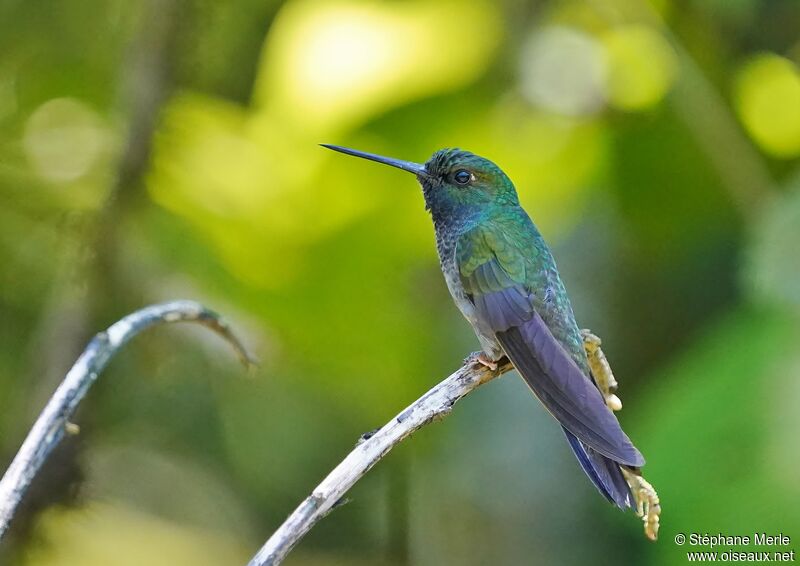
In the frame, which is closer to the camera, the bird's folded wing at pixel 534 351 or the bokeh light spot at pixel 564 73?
the bird's folded wing at pixel 534 351

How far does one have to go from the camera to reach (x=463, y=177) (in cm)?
347

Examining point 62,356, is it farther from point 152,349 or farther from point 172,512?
point 172,512

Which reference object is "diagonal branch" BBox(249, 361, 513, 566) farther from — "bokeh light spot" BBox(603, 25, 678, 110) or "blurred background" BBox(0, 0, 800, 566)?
"bokeh light spot" BBox(603, 25, 678, 110)

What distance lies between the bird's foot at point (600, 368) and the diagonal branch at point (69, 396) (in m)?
1.13

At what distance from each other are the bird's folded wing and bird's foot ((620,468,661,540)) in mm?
92

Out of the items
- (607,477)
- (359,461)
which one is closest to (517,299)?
(607,477)

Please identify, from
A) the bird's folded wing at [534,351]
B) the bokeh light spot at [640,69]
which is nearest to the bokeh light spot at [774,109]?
the bokeh light spot at [640,69]

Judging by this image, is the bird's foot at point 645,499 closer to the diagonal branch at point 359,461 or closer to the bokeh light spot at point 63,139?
the diagonal branch at point 359,461

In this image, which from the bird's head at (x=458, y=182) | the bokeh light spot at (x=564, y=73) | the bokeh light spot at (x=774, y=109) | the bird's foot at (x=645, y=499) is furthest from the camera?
the bokeh light spot at (x=564, y=73)

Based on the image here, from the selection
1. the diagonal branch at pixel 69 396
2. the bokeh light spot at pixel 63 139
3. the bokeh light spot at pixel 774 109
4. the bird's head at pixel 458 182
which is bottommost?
the diagonal branch at pixel 69 396

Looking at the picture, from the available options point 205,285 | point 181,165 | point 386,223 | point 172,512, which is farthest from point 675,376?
point 172,512

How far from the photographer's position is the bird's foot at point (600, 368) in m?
2.81

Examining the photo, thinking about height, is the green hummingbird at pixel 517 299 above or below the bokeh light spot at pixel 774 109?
below

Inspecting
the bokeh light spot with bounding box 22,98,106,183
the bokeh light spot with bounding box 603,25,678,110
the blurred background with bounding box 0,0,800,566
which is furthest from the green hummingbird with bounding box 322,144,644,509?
the bokeh light spot with bounding box 22,98,106,183
